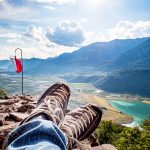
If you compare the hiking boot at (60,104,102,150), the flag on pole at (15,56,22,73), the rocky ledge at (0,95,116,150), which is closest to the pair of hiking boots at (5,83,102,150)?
the hiking boot at (60,104,102,150)

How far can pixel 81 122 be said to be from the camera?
5.88 metres

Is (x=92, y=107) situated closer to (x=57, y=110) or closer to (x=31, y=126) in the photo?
(x=57, y=110)

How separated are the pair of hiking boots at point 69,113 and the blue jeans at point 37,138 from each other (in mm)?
1201

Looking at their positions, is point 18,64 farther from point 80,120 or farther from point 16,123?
point 80,120

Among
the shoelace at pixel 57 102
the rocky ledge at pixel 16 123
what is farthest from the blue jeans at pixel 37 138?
the rocky ledge at pixel 16 123

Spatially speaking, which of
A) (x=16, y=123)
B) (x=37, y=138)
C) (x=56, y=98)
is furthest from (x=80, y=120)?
(x=37, y=138)

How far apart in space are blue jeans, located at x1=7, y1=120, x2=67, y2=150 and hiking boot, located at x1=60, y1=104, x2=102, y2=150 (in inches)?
50.4

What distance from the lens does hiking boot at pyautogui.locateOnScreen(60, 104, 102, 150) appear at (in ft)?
17.1

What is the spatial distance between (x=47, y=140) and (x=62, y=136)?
1.19ft

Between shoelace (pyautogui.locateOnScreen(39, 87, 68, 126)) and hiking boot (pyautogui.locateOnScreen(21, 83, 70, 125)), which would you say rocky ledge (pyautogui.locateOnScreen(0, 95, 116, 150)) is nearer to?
hiking boot (pyautogui.locateOnScreen(21, 83, 70, 125))

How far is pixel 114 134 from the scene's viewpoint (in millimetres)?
52875

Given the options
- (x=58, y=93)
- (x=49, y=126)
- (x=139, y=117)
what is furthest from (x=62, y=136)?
(x=139, y=117)

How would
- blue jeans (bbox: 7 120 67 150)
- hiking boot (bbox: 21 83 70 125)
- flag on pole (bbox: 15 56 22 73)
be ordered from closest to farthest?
blue jeans (bbox: 7 120 67 150)
hiking boot (bbox: 21 83 70 125)
flag on pole (bbox: 15 56 22 73)

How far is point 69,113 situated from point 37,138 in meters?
2.98
